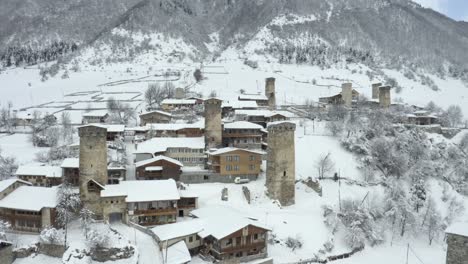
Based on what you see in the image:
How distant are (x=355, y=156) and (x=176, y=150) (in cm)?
1933

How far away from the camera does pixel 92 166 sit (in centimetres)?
3347

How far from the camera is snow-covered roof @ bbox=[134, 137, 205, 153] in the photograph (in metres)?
42.5

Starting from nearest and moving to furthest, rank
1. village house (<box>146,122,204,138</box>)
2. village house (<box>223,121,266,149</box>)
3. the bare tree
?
the bare tree < village house (<box>223,121,266,149</box>) < village house (<box>146,122,204,138</box>)

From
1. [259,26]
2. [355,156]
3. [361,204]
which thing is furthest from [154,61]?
[361,204]

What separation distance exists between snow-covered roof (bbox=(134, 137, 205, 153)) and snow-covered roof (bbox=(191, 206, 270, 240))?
10130 millimetres

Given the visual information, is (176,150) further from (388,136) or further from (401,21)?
(401,21)

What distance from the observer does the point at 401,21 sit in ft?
543

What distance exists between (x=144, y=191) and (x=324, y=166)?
19.0 meters

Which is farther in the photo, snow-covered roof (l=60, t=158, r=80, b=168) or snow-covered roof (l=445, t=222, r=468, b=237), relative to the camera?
snow-covered roof (l=60, t=158, r=80, b=168)

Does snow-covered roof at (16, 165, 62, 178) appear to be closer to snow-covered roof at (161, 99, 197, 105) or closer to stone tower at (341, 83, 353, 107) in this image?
snow-covered roof at (161, 99, 197, 105)

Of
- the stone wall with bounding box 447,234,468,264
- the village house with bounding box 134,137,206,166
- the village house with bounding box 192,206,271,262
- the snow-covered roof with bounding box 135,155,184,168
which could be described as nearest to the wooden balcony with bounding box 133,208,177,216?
the village house with bounding box 192,206,271,262

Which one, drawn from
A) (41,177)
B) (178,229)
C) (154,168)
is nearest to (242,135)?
(154,168)

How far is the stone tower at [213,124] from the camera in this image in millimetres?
44938

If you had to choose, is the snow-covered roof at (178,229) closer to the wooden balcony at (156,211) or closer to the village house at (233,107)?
the wooden balcony at (156,211)
